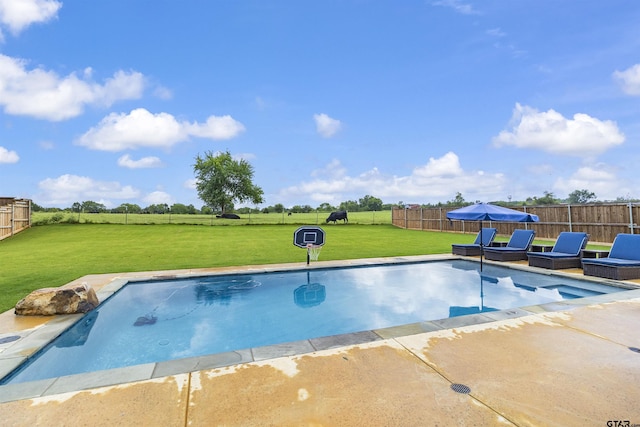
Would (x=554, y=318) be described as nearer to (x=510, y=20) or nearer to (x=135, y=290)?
(x=135, y=290)

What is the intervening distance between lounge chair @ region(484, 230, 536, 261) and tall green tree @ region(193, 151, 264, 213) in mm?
31396

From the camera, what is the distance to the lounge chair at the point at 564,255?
24.6ft

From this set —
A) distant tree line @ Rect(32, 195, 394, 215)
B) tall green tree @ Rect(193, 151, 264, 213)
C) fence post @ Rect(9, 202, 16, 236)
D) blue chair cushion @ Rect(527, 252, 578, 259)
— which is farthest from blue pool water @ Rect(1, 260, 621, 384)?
tall green tree @ Rect(193, 151, 264, 213)

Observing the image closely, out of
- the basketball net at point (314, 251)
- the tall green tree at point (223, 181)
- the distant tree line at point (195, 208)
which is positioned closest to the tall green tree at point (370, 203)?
the distant tree line at point (195, 208)

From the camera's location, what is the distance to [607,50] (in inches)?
387

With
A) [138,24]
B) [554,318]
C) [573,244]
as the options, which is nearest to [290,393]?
[554,318]

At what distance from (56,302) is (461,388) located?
5.41 m

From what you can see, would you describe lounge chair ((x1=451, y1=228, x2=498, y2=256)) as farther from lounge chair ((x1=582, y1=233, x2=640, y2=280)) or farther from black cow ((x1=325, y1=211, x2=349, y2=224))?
black cow ((x1=325, y1=211, x2=349, y2=224))

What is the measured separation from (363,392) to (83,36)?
523 inches

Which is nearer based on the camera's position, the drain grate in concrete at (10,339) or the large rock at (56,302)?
the drain grate in concrete at (10,339)

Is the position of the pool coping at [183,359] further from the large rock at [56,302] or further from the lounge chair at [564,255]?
the lounge chair at [564,255]

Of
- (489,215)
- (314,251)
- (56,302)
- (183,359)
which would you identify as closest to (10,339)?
(56,302)

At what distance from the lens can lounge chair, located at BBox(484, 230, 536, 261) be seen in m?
8.98

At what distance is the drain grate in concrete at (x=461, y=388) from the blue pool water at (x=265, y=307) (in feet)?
7.54
